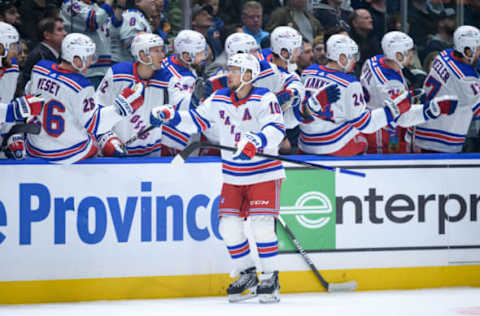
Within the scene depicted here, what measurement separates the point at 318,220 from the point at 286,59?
1.15 meters

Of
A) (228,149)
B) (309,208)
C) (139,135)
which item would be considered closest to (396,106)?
(309,208)

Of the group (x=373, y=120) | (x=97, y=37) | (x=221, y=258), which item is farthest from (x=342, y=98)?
(x=97, y=37)

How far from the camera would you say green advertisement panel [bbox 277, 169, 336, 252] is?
17.1ft

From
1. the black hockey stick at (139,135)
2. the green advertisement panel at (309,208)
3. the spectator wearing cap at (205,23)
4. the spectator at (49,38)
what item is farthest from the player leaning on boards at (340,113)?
the spectator at (49,38)

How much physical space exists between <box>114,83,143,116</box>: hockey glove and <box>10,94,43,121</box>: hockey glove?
495 millimetres

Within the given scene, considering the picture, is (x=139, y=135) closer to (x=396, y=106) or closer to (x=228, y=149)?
(x=228, y=149)

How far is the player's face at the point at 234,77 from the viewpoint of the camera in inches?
187

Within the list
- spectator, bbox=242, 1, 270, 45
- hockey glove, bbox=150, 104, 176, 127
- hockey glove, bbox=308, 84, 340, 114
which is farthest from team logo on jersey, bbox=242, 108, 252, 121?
spectator, bbox=242, 1, 270, 45

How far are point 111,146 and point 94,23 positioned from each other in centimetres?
103

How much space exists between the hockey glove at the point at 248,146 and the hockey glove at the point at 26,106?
1154 millimetres

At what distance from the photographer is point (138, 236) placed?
16.3 ft

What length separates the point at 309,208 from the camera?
525 cm

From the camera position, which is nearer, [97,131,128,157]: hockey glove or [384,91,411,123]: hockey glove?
[97,131,128,157]: hockey glove

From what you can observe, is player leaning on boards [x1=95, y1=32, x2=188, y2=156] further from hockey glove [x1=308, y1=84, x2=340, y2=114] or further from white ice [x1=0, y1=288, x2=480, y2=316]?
white ice [x1=0, y1=288, x2=480, y2=316]
